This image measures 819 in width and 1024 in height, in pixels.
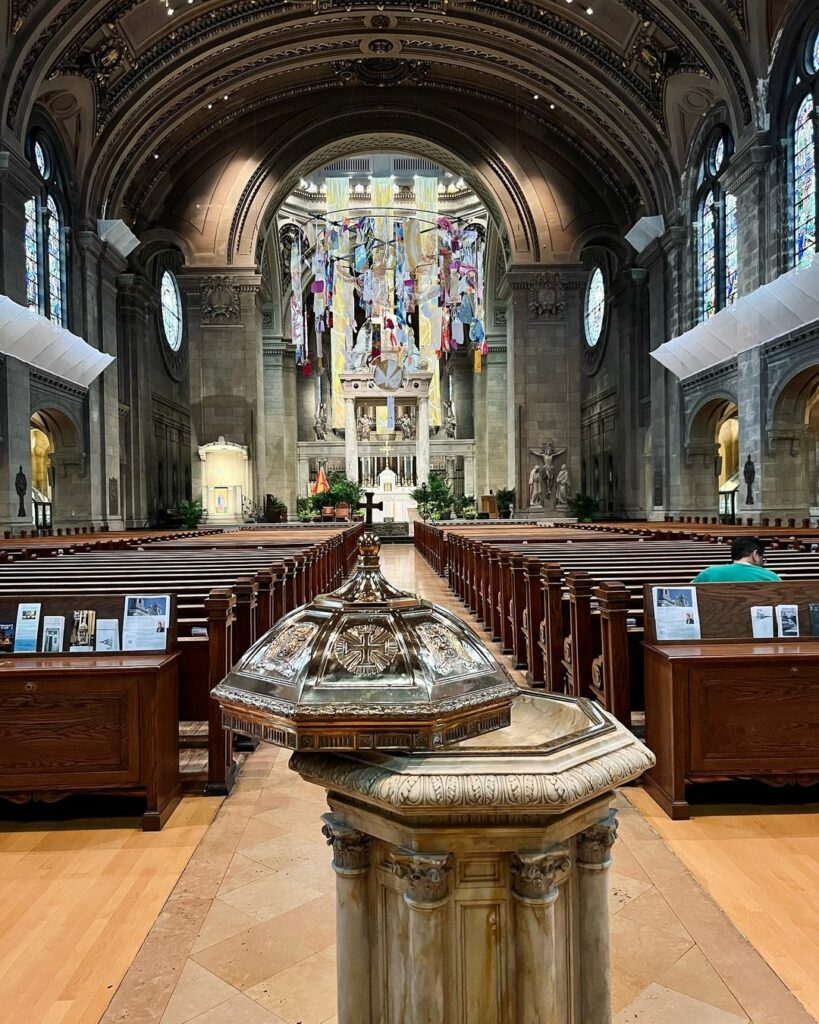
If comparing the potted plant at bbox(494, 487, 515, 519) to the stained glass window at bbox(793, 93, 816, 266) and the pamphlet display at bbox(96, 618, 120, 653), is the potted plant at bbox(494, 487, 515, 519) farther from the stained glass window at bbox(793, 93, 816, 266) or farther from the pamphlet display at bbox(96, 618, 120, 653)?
the pamphlet display at bbox(96, 618, 120, 653)

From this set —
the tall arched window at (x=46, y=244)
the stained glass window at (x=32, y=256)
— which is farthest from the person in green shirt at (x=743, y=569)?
the stained glass window at (x=32, y=256)

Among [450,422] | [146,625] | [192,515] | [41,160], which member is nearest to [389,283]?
[450,422]

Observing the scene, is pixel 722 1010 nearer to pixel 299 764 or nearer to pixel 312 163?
pixel 299 764

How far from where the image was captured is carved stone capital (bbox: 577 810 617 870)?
1468 millimetres

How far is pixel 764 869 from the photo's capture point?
2.81 meters

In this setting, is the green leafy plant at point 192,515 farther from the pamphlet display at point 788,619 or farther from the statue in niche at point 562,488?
the pamphlet display at point 788,619

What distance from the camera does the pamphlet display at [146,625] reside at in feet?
11.9

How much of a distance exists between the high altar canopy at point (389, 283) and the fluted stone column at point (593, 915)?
86.8 ft

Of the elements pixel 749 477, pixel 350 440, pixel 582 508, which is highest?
pixel 350 440

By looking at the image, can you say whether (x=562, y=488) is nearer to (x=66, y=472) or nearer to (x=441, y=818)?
(x=66, y=472)

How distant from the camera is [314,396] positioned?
38719mm

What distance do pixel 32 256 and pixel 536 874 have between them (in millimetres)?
19473

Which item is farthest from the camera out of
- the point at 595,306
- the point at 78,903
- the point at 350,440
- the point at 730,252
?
the point at 350,440

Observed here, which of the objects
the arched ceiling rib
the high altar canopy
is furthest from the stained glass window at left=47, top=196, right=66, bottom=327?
the high altar canopy
